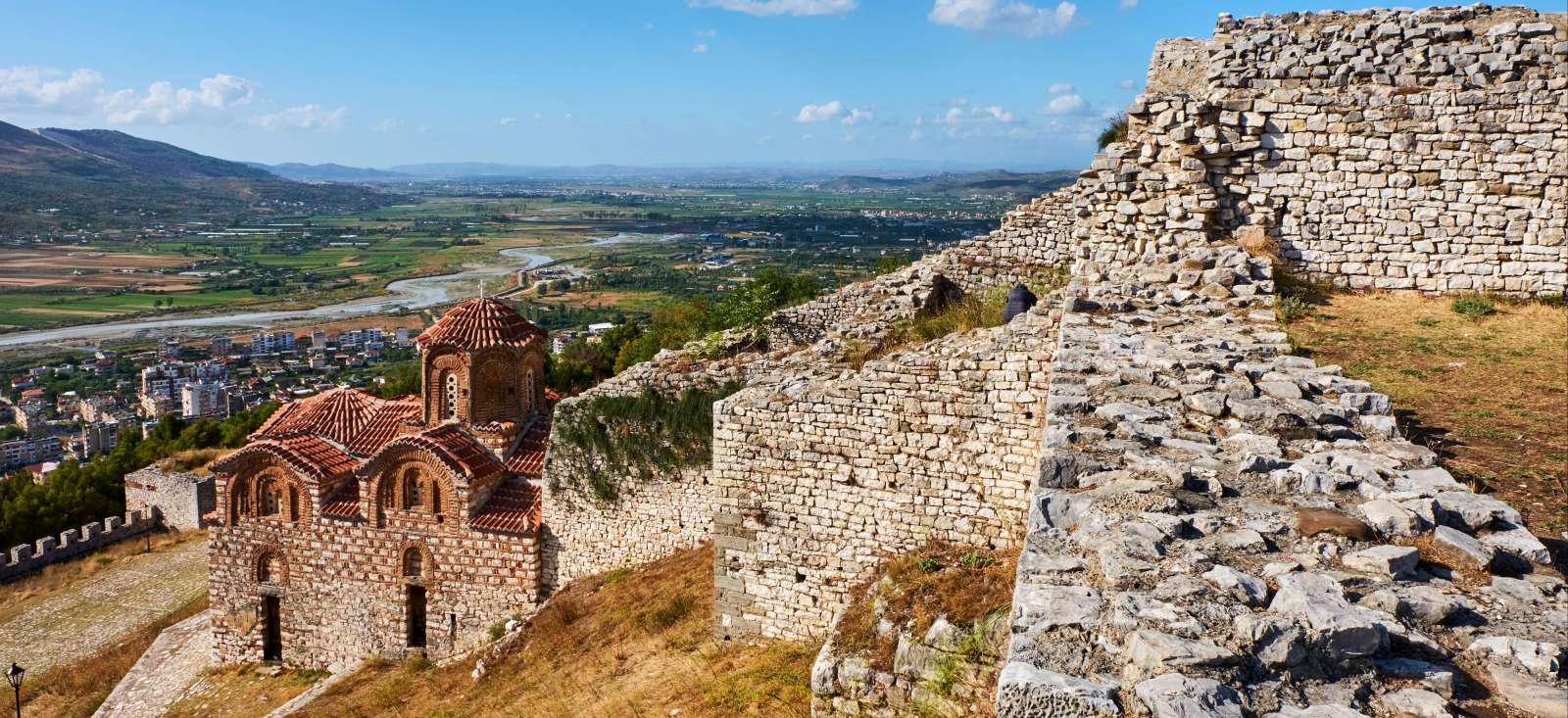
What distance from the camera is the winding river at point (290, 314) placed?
65.6 metres

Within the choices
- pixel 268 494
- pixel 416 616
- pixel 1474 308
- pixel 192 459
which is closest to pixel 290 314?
pixel 192 459

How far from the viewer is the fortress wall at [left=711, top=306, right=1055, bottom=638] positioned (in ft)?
20.3

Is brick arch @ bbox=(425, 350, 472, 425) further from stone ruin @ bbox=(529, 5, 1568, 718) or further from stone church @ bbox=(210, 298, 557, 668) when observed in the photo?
stone ruin @ bbox=(529, 5, 1568, 718)

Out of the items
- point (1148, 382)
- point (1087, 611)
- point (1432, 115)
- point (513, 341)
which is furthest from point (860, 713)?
point (513, 341)

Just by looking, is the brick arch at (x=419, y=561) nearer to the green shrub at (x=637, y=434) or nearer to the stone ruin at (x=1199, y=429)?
the stone ruin at (x=1199, y=429)

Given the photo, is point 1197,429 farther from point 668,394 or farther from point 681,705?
point 668,394

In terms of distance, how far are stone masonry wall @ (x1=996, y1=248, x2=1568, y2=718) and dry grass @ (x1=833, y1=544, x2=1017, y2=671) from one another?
130 centimetres

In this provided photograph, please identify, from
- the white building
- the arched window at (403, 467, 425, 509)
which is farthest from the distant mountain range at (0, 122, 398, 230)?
the arched window at (403, 467, 425, 509)

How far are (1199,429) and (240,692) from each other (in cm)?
1416

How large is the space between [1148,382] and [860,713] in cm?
229

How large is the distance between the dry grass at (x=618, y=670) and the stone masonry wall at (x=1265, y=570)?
3.04m

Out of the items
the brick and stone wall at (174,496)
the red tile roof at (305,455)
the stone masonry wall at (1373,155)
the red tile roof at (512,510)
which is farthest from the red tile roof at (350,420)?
the stone masonry wall at (1373,155)

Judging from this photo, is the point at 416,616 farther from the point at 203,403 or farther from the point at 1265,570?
the point at 203,403

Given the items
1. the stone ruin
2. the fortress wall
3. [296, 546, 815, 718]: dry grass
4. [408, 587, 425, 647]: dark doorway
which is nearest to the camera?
the stone ruin
